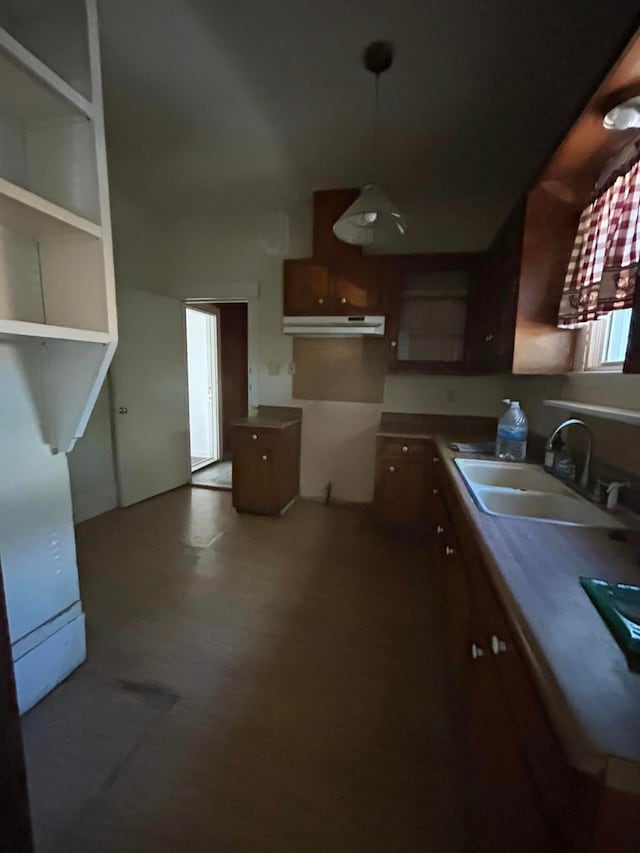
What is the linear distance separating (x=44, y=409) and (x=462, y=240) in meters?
3.17

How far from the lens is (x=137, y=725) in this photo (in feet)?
4.39

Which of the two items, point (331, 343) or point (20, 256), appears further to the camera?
point (331, 343)

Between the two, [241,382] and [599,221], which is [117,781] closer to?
[599,221]

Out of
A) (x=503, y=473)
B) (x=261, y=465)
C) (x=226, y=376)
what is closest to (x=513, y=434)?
(x=503, y=473)

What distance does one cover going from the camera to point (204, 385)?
4.82 m

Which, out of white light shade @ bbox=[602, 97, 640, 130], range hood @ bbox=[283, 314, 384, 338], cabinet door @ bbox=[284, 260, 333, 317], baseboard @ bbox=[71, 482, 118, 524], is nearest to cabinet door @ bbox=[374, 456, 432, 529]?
range hood @ bbox=[283, 314, 384, 338]

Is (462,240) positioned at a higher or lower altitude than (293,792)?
higher

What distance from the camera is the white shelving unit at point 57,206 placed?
1.08 m

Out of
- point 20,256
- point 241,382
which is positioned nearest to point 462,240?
point 20,256

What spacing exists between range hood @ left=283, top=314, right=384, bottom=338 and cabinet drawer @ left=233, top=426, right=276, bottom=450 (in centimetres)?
88

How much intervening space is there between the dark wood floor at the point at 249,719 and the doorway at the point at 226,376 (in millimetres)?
2616

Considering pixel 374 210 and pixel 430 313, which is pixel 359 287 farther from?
pixel 374 210

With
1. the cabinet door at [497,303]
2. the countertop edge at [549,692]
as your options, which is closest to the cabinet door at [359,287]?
the cabinet door at [497,303]

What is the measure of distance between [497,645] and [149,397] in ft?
11.2
